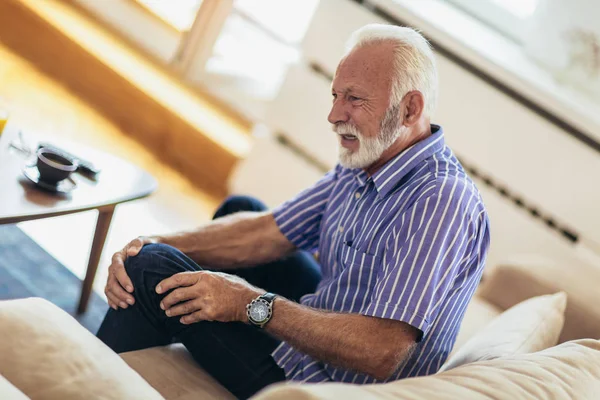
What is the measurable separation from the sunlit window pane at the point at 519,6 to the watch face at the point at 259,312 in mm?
2220

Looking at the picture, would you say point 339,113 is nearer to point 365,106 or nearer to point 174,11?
point 365,106

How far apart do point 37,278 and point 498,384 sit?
5.31 feet

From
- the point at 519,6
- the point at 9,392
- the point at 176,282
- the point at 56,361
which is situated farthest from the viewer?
the point at 519,6

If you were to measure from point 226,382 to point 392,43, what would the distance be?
2.53 feet

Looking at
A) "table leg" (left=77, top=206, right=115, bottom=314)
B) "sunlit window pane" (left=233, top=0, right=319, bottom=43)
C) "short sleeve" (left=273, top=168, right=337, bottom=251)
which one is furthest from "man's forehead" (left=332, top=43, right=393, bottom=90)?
"sunlit window pane" (left=233, top=0, right=319, bottom=43)

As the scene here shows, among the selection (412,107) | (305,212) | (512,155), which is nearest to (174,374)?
(305,212)

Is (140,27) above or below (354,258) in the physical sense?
below

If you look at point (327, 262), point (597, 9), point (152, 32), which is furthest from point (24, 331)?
point (152, 32)

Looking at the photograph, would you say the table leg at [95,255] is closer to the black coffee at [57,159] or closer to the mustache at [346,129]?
the black coffee at [57,159]

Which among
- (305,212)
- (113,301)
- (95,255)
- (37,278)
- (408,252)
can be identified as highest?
(408,252)

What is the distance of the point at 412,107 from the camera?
1.67 m

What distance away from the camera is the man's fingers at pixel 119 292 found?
1570mm

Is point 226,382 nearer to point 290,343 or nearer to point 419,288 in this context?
point 290,343

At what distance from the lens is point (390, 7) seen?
2934mm
